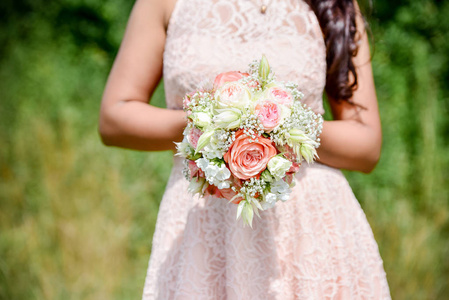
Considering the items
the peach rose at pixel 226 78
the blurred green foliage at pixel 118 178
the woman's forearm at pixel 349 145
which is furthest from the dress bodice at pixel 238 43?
the blurred green foliage at pixel 118 178

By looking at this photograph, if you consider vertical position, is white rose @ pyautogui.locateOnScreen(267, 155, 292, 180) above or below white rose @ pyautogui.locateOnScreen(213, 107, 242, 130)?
below

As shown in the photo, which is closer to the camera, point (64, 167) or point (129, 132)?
point (129, 132)

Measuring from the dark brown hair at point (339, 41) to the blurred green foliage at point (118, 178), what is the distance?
6.39 ft

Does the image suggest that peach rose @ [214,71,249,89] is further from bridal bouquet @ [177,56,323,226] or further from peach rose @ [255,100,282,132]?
peach rose @ [255,100,282,132]

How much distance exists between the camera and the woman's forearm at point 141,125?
1.59m

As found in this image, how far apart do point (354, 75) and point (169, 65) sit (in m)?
0.63

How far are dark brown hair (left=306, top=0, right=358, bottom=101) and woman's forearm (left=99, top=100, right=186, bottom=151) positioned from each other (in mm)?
568

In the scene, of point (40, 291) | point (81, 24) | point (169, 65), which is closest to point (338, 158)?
point (169, 65)

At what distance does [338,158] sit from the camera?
5.48 ft

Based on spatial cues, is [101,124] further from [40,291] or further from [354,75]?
[40,291]

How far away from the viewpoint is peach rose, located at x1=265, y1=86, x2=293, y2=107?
1241mm

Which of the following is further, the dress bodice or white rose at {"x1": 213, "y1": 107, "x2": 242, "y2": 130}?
the dress bodice

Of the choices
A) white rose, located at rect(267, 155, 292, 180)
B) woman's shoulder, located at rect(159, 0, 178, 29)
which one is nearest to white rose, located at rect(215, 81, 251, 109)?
white rose, located at rect(267, 155, 292, 180)

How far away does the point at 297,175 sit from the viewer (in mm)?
1646
